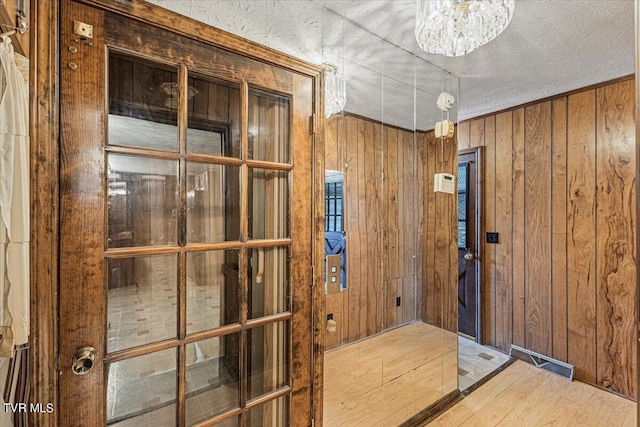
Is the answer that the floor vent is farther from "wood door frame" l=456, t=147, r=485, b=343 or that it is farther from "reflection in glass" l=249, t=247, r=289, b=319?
"reflection in glass" l=249, t=247, r=289, b=319

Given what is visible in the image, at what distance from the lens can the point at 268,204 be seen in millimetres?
1304

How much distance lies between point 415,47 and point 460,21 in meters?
0.57

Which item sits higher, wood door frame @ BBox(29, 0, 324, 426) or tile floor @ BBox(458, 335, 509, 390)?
wood door frame @ BBox(29, 0, 324, 426)

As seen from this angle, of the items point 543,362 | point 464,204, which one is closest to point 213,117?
point 464,204

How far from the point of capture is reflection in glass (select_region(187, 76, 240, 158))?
1.11 meters

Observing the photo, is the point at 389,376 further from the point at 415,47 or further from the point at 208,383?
the point at 415,47

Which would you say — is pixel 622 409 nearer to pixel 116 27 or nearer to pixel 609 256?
pixel 609 256

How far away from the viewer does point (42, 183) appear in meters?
0.83

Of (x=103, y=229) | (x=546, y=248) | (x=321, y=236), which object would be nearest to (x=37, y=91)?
(x=103, y=229)

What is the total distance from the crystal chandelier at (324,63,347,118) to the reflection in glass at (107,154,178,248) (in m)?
0.81

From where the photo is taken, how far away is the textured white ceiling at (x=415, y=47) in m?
1.28

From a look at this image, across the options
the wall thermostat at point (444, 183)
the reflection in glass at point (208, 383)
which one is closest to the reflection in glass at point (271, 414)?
the reflection in glass at point (208, 383)

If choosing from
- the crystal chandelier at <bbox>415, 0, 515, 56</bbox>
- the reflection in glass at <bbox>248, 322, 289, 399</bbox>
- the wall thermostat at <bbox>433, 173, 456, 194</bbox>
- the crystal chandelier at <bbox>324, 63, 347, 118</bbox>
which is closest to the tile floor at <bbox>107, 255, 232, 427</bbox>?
the reflection in glass at <bbox>248, 322, 289, 399</bbox>
